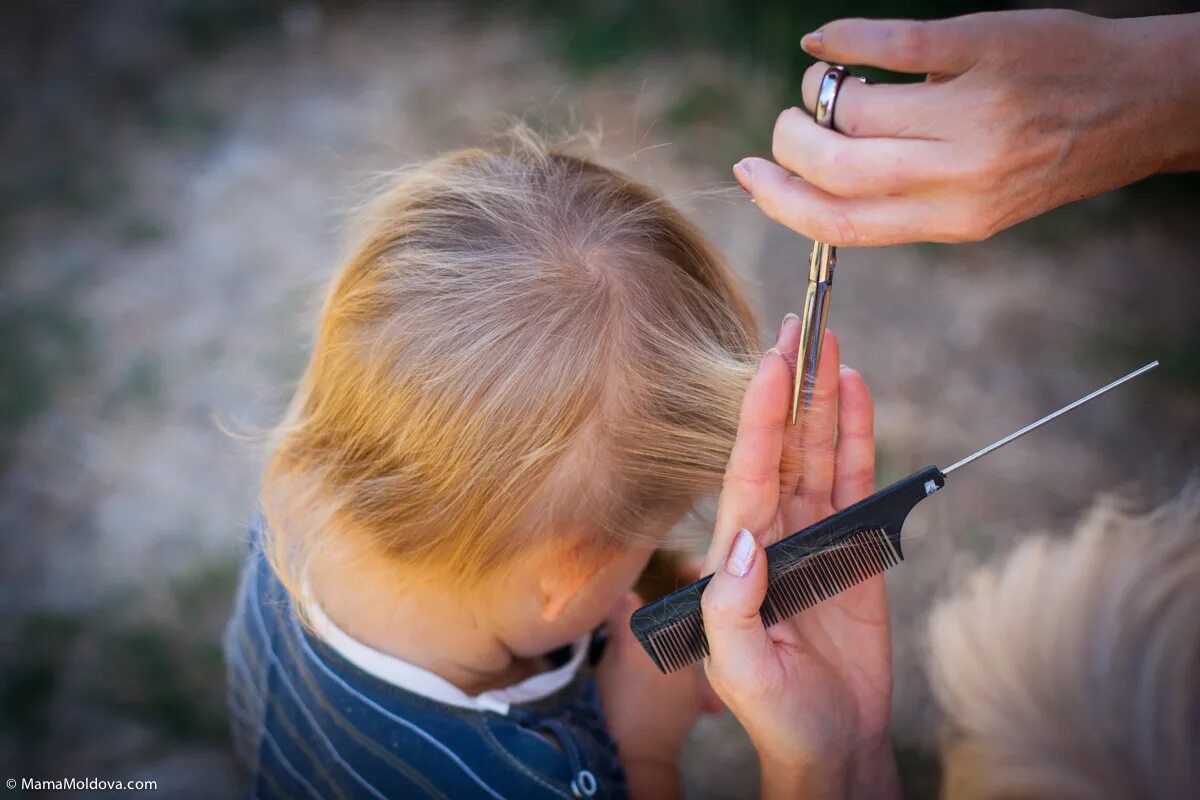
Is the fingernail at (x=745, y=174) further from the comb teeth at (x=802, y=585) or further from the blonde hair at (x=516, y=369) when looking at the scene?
the comb teeth at (x=802, y=585)

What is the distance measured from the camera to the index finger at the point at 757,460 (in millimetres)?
858

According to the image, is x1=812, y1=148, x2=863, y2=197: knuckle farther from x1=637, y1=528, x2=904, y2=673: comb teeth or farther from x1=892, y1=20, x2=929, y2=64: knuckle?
x1=637, y1=528, x2=904, y2=673: comb teeth

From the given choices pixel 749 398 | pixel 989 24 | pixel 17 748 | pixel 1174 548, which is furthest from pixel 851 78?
pixel 17 748

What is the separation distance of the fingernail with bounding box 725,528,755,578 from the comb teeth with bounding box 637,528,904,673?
5cm

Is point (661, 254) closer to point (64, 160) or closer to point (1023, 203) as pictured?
point (1023, 203)

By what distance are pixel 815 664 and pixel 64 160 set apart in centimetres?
235

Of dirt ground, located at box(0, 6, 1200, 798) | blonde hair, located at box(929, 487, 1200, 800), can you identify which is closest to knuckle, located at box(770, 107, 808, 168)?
blonde hair, located at box(929, 487, 1200, 800)

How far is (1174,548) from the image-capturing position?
993 mm

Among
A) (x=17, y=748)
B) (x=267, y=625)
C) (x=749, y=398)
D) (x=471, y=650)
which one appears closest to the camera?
(x=749, y=398)

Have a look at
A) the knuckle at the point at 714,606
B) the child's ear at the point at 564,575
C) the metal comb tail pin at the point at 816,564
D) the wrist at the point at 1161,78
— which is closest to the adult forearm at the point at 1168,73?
the wrist at the point at 1161,78

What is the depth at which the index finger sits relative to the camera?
0.86 meters

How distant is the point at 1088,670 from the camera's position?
94 cm

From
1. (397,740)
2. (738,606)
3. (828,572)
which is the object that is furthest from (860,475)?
(397,740)

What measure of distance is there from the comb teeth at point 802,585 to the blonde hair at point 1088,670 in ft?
0.60
